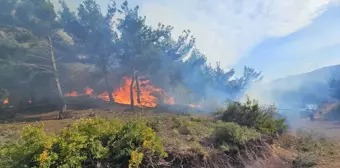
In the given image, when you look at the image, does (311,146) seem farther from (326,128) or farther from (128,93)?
(128,93)

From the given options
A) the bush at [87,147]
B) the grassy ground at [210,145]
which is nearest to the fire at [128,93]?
the grassy ground at [210,145]

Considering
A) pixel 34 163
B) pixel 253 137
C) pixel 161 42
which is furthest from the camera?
pixel 161 42

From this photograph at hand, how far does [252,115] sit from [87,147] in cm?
1173

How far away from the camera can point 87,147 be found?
706cm

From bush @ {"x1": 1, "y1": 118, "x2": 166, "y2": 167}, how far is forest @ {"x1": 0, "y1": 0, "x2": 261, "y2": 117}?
2376 centimetres

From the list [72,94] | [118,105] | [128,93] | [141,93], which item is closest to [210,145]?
[118,105]

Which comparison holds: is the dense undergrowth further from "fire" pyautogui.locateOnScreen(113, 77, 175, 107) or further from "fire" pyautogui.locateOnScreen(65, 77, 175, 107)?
"fire" pyautogui.locateOnScreen(113, 77, 175, 107)

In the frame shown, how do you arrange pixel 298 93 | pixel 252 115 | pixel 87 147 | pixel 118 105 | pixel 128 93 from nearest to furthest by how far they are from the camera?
pixel 87 147, pixel 252 115, pixel 118 105, pixel 128 93, pixel 298 93

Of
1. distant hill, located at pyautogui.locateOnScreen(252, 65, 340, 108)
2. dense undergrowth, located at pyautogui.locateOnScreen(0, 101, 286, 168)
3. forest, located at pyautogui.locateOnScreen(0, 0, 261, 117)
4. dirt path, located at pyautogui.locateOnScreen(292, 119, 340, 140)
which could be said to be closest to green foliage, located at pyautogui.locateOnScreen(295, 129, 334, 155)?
dirt path, located at pyautogui.locateOnScreen(292, 119, 340, 140)

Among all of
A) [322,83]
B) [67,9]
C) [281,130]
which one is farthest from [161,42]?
[322,83]

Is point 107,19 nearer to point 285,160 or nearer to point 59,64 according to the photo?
point 59,64

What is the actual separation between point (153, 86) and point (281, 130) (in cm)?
3302

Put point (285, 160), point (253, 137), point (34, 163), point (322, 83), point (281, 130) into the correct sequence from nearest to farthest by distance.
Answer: point (34, 163) < point (253, 137) < point (285, 160) < point (281, 130) < point (322, 83)

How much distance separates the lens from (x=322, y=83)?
69875 millimetres
